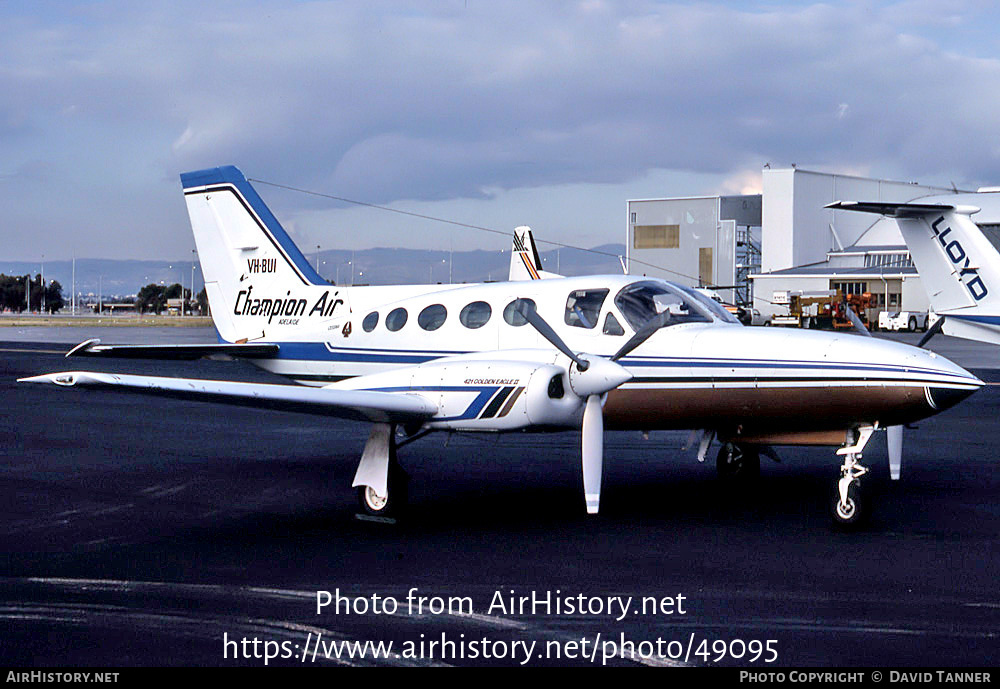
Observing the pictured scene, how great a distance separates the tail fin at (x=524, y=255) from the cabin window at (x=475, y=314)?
28063 mm

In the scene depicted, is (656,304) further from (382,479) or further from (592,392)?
(382,479)

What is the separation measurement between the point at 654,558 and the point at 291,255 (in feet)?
28.2

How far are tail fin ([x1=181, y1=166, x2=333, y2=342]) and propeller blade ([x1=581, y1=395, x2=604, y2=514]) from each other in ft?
20.5

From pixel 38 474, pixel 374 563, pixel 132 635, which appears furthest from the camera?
pixel 38 474

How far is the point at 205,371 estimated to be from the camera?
30.2 metres

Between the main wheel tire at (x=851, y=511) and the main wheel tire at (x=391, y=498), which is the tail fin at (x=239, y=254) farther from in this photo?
the main wheel tire at (x=851, y=511)

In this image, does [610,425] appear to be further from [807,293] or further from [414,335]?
[807,293]

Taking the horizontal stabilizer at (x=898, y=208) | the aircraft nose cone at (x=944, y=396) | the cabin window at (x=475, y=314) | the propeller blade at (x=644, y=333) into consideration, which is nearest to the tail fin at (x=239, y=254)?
the cabin window at (x=475, y=314)

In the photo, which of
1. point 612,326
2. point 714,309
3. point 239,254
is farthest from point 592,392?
point 239,254

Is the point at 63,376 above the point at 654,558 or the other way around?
above

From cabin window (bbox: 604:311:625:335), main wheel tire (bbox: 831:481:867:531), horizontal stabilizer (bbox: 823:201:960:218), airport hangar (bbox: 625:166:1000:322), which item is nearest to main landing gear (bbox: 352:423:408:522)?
cabin window (bbox: 604:311:625:335)

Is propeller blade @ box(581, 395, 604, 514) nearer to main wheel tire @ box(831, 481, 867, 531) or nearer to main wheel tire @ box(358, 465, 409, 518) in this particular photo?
main wheel tire @ box(358, 465, 409, 518)

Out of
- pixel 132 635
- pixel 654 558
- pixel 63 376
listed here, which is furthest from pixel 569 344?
pixel 132 635

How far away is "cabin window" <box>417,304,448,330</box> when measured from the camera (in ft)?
39.8
